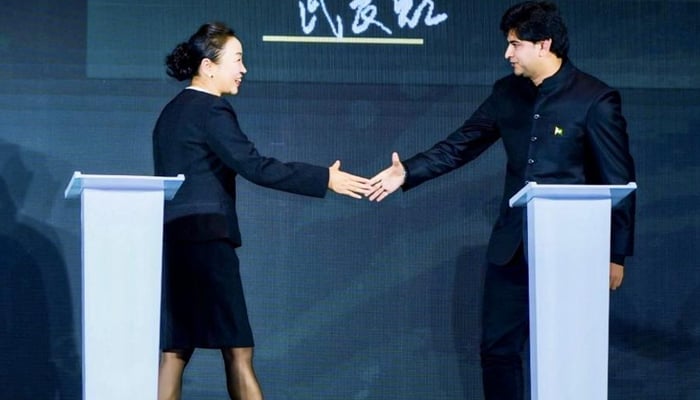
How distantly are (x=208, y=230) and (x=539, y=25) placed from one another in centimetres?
121

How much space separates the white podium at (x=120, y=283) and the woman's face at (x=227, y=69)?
696mm

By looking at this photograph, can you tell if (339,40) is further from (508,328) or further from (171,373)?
(171,373)

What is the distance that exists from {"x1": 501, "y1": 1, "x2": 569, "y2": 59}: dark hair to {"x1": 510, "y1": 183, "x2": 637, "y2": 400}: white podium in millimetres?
763

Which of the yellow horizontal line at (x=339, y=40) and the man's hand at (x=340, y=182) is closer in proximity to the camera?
the man's hand at (x=340, y=182)

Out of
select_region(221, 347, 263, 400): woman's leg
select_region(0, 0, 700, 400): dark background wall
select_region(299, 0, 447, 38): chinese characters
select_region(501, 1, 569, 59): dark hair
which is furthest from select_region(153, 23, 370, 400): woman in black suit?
select_region(299, 0, 447, 38): chinese characters

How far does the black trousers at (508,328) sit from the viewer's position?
3.89 meters

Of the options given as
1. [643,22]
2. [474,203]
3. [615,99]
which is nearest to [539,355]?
[615,99]

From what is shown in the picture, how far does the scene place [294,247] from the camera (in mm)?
4926

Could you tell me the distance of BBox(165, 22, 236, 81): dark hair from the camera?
3.92 m

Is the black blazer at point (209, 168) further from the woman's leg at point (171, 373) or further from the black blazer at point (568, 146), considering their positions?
the black blazer at point (568, 146)

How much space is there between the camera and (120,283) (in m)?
3.28

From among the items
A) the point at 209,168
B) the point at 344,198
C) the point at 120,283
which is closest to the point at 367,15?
the point at 344,198

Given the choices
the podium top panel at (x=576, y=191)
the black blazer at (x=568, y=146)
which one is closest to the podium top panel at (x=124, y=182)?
the podium top panel at (x=576, y=191)

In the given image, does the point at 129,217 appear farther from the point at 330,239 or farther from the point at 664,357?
the point at 664,357
